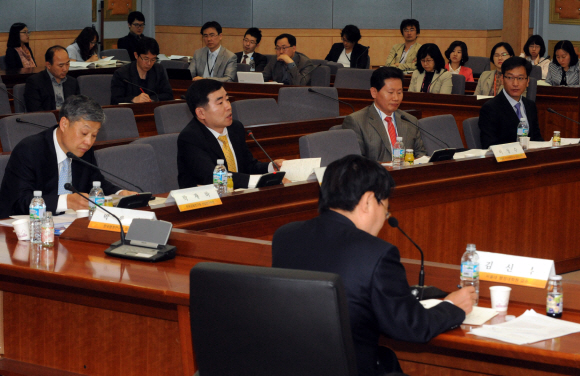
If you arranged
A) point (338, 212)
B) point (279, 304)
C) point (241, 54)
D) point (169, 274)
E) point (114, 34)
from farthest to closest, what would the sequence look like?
point (114, 34), point (241, 54), point (169, 274), point (338, 212), point (279, 304)

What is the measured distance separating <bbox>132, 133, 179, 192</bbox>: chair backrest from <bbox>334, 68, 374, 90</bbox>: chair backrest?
→ 3356mm

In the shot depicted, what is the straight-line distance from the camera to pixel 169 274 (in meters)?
2.04

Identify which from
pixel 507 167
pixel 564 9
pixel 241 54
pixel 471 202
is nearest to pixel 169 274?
pixel 471 202

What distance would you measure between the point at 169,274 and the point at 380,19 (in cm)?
925

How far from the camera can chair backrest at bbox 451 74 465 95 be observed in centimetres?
667

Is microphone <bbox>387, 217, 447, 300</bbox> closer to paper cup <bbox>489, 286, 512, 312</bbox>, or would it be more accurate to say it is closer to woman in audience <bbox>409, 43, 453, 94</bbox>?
paper cup <bbox>489, 286, 512, 312</bbox>

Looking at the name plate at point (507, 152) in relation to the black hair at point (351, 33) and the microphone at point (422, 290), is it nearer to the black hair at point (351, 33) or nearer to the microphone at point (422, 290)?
the microphone at point (422, 290)

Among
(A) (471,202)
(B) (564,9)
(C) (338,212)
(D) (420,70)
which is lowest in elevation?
(A) (471,202)

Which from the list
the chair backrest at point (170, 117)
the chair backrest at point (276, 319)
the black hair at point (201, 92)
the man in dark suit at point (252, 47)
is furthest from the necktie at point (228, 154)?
the man in dark suit at point (252, 47)

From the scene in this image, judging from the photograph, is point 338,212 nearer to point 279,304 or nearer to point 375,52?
point 279,304

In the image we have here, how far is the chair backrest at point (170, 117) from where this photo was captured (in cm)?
454

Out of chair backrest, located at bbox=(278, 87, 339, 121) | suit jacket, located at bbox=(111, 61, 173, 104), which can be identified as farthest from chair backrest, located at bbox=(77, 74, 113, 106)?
chair backrest, located at bbox=(278, 87, 339, 121)

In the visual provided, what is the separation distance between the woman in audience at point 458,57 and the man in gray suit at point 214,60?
221 cm

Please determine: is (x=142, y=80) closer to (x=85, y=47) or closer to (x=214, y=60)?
(x=214, y=60)
